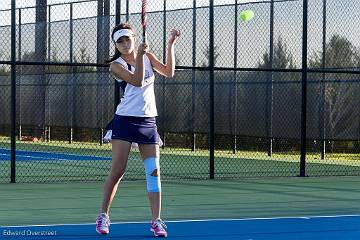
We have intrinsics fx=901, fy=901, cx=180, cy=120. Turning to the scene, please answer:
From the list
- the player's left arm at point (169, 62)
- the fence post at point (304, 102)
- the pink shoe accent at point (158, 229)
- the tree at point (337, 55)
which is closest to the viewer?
the pink shoe accent at point (158, 229)

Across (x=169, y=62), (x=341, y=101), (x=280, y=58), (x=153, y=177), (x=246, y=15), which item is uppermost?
(x=246, y=15)

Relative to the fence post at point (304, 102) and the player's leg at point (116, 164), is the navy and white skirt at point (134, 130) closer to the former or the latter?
the player's leg at point (116, 164)

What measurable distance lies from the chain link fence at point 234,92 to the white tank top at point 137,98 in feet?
23.7

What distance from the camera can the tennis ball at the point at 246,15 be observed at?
18078mm

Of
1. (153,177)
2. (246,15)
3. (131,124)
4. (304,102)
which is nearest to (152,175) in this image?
(153,177)

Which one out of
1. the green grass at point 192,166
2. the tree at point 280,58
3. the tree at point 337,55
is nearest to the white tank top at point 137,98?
the green grass at point 192,166

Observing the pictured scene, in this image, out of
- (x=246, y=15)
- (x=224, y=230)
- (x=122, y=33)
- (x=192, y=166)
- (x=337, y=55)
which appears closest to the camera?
(x=122, y=33)

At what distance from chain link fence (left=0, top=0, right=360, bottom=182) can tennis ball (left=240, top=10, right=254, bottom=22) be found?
0.12 m

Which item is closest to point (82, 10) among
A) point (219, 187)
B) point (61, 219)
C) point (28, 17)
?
point (28, 17)

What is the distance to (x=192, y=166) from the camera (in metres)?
15.5

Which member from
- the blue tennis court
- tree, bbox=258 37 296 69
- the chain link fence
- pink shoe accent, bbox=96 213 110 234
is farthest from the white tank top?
tree, bbox=258 37 296 69

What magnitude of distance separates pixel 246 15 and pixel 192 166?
406cm

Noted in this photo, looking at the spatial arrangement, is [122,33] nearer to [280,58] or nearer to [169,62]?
[169,62]

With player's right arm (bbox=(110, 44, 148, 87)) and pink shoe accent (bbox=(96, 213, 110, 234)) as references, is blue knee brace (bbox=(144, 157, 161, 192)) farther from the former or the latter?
player's right arm (bbox=(110, 44, 148, 87))
